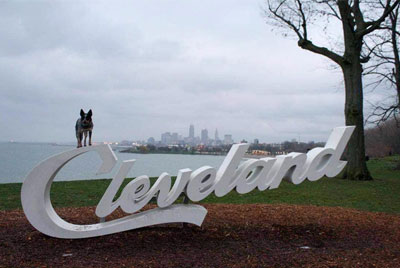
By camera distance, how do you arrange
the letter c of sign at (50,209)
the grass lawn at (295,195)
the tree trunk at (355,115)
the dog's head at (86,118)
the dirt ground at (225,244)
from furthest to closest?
the tree trunk at (355,115) < the grass lawn at (295,195) < the dog's head at (86,118) < the letter c of sign at (50,209) < the dirt ground at (225,244)

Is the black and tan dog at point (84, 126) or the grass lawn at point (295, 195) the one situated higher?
the black and tan dog at point (84, 126)

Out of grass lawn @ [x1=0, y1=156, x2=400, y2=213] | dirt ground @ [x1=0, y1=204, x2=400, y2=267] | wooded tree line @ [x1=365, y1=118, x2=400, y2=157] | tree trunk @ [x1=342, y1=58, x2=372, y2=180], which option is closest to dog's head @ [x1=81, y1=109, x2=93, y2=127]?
dirt ground @ [x1=0, y1=204, x2=400, y2=267]

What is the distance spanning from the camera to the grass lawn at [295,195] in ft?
43.9

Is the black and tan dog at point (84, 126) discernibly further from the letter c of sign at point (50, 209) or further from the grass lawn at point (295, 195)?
the grass lawn at point (295, 195)

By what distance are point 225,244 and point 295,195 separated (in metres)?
8.11

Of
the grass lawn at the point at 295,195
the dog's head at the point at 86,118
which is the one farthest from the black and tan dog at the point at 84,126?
the grass lawn at the point at 295,195

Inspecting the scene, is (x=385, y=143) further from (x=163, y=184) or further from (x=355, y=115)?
(x=163, y=184)

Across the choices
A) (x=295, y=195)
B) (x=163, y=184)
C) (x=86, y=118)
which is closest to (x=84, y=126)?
(x=86, y=118)

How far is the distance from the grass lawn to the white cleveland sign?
5158 mm

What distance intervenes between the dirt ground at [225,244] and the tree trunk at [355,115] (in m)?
9.33

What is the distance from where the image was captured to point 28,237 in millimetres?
8102

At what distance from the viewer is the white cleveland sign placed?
24.7ft

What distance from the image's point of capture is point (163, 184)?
309 inches

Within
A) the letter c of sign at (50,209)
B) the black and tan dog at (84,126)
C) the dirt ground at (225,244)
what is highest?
the black and tan dog at (84,126)
